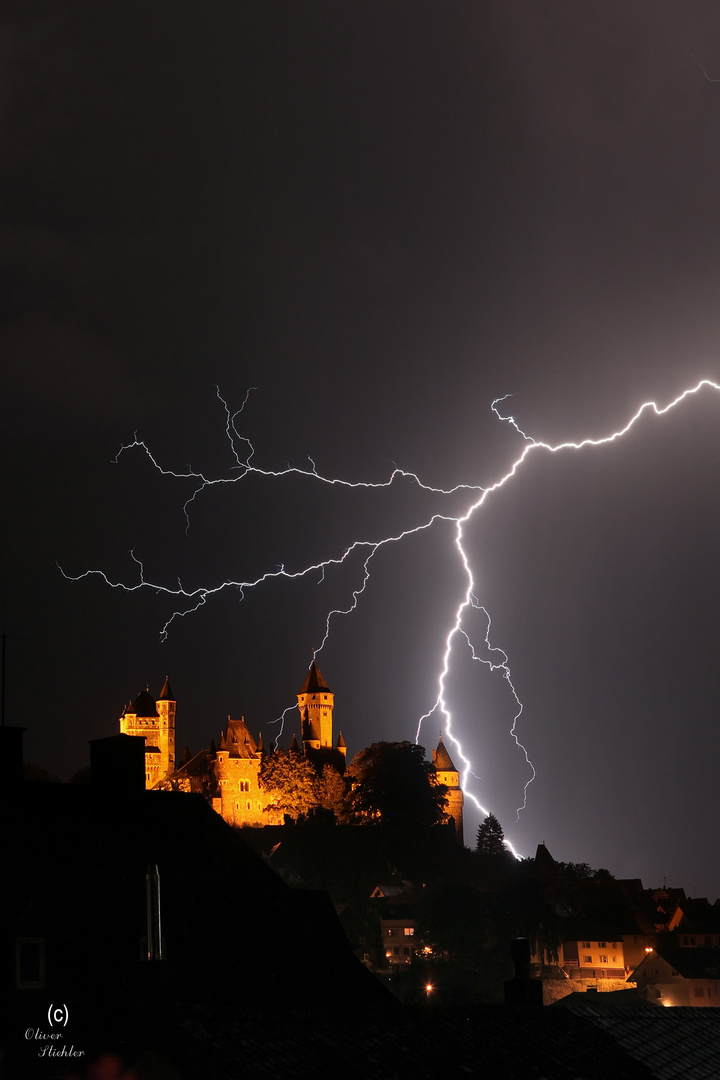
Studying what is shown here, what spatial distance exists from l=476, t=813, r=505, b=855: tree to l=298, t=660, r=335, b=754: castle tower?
18.1 meters

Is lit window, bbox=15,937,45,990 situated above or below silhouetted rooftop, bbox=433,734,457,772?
below

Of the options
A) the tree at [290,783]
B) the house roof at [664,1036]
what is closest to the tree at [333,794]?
the tree at [290,783]

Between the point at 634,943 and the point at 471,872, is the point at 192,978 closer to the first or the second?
the point at 634,943

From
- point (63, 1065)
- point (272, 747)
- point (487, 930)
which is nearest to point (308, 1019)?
point (63, 1065)

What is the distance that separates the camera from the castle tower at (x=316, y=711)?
360 feet

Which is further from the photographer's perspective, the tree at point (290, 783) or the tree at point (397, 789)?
the tree at point (290, 783)

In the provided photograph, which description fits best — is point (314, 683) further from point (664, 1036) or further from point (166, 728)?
point (664, 1036)

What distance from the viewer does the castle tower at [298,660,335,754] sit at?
110 m

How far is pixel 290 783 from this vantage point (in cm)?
9312

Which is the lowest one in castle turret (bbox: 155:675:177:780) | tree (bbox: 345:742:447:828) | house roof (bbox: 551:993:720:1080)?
house roof (bbox: 551:993:720:1080)

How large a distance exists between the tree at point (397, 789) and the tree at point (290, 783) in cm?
416

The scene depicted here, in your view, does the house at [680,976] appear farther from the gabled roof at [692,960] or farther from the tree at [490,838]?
the tree at [490,838]

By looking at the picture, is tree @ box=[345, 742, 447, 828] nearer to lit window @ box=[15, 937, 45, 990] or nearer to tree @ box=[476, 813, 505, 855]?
tree @ box=[476, 813, 505, 855]

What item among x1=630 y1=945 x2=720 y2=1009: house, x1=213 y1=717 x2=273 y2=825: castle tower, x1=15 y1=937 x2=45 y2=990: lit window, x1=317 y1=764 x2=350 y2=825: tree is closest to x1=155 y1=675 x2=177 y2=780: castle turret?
x1=213 y1=717 x2=273 y2=825: castle tower
